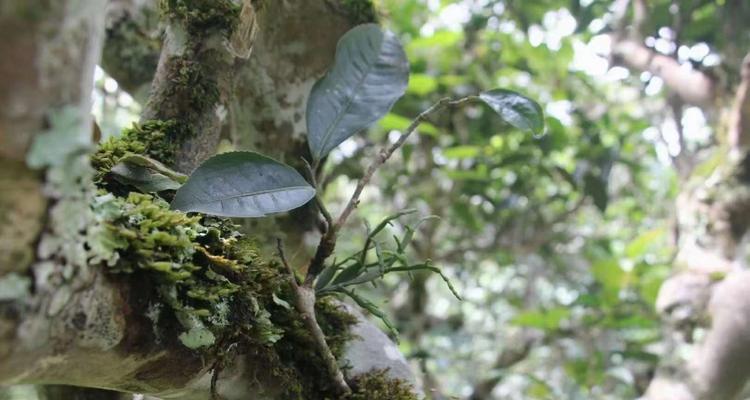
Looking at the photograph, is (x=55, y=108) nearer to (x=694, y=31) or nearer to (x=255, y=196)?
(x=255, y=196)

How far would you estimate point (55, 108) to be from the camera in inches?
13.5

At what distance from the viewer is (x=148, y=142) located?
26.7 inches

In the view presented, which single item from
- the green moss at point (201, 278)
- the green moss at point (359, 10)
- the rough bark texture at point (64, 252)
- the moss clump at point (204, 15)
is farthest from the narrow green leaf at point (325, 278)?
the green moss at point (359, 10)

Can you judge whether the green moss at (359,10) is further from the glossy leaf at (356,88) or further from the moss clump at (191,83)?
the moss clump at (191,83)

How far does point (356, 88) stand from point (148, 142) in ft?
0.80

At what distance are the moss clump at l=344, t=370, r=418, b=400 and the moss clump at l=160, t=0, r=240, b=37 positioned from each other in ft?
1.34

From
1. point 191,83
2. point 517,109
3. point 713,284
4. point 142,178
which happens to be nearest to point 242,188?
point 142,178

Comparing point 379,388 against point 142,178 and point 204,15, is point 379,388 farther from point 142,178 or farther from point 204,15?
point 204,15

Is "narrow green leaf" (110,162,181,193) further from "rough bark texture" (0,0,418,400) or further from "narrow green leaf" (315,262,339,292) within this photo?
"narrow green leaf" (315,262,339,292)

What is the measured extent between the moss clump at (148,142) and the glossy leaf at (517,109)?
0.34m

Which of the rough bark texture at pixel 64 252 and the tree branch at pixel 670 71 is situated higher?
the tree branch at pixel 670 71

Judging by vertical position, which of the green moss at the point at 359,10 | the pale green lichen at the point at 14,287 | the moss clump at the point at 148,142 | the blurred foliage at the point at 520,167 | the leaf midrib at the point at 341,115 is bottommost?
the pale green lichen at the point at 14,287

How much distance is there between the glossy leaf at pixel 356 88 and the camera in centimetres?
73

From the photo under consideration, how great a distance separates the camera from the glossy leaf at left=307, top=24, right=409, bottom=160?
726mm
